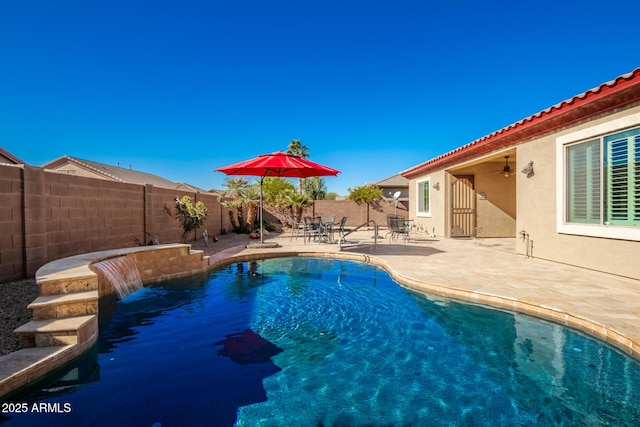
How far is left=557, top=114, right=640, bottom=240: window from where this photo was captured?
222 inches

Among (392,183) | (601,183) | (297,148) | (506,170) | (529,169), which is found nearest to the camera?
(601,183)

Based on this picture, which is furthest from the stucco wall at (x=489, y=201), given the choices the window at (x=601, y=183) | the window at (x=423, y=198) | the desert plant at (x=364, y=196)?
the desert plant at (x=364, y=196)

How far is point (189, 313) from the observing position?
5113 mm

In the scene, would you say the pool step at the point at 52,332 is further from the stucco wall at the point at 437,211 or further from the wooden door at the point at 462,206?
the wooden door at the point at 462,206

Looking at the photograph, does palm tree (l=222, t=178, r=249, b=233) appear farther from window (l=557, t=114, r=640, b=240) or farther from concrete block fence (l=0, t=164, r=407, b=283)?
window (l=557, t=114, r=640, b=240)

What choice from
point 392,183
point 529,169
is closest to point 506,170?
point 529,169

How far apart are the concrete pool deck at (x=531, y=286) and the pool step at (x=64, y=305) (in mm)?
4718

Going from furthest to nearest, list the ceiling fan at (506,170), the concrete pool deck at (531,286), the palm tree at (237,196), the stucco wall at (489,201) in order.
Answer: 1. the palm tree at (237,196)
2. the stucco wall at (489,201)
3. the ceiling fan at (506,170)
4. the concrete pool deck at (531,286)

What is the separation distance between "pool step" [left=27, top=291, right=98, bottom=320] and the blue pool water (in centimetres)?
48

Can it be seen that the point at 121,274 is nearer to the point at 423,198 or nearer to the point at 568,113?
the point at 568,113

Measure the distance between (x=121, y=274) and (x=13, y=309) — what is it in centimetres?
179

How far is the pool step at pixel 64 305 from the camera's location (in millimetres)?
3514

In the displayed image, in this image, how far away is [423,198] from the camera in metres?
16.1

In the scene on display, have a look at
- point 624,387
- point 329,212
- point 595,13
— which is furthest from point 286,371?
point 329,212
